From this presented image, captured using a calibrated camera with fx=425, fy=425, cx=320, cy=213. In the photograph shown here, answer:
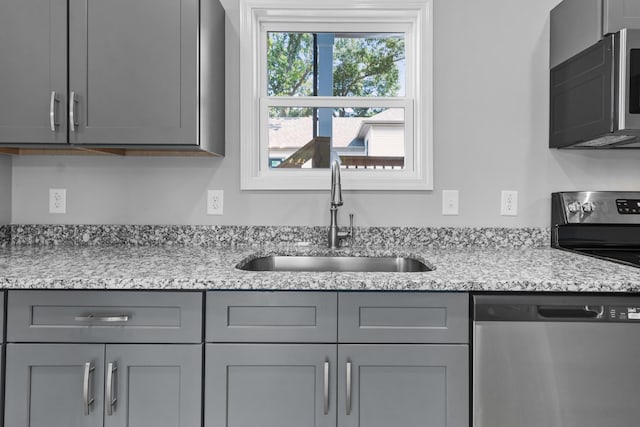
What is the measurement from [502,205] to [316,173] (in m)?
0.90

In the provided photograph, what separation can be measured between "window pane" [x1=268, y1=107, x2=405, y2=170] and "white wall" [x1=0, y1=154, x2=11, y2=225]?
121cm

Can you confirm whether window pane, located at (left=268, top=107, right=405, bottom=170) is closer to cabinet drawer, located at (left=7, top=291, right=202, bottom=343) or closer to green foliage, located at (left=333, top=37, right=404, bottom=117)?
green foliage, located at (left=333, top=37, right=404, bottom=117)

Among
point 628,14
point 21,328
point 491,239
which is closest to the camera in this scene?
point 21,328

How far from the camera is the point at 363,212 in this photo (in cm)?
203

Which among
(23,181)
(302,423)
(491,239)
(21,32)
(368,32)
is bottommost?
(302,423)

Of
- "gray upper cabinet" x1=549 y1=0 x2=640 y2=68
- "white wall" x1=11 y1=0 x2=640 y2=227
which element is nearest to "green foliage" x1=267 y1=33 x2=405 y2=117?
"white wall" x1=11 y1=0 x2=640 y2=227

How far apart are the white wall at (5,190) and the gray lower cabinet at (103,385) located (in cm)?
99

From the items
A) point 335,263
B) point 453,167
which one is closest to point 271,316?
point 335,263

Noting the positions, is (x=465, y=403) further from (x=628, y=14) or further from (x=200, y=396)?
(x=628, y=14)

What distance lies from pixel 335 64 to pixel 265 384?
156cm

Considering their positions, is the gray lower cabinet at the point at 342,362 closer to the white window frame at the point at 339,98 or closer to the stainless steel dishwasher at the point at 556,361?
the stainless steel dishwasher at the point at 556,361

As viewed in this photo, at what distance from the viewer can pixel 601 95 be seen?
5.13 feet

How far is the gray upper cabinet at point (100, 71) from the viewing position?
1609 millimetres

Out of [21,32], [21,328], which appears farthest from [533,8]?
[21,328]
